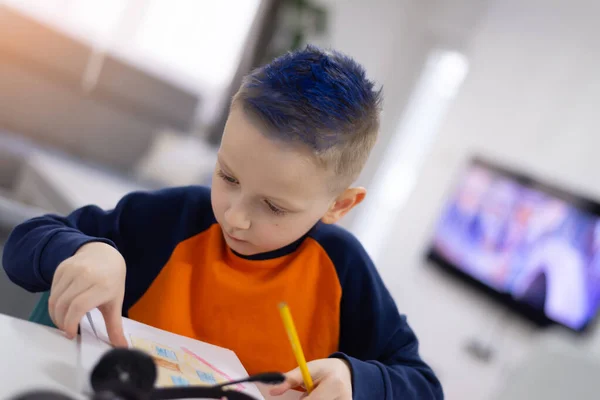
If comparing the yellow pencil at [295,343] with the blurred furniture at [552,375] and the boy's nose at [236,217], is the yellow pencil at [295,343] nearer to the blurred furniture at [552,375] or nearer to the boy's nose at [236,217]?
the boy's nose at [236,217]

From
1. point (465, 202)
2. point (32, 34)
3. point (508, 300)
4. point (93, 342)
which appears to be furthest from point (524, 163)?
point (93, 342)

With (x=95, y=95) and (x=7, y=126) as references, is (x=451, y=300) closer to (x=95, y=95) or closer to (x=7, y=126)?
(x=95, y=95)

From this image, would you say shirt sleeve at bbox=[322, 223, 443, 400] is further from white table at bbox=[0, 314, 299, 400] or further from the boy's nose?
white table at bbox=[0, 314, 299, 400]

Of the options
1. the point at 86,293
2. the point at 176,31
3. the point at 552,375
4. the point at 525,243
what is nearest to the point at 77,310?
the point at 86,293

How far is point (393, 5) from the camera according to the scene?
4.87 meters

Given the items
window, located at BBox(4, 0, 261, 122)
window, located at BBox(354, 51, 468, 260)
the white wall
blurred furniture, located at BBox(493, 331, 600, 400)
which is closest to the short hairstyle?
blurred furniture, located at BBox(493, 331, 600, 400)

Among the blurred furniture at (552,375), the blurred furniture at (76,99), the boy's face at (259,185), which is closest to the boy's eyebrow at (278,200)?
the boy's face at (259,185)

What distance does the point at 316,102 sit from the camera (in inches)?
23.9

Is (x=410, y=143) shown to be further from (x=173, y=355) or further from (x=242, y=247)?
(x=173, y=355)

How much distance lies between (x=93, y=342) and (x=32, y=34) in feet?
9.97

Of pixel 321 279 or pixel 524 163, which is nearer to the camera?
pixel 321 279

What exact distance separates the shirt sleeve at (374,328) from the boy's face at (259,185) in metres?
0.17

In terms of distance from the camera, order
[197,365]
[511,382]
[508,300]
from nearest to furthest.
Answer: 1. [197,365]
2. [511,382]
3. [508,300]

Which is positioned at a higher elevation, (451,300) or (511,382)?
(511,382)
